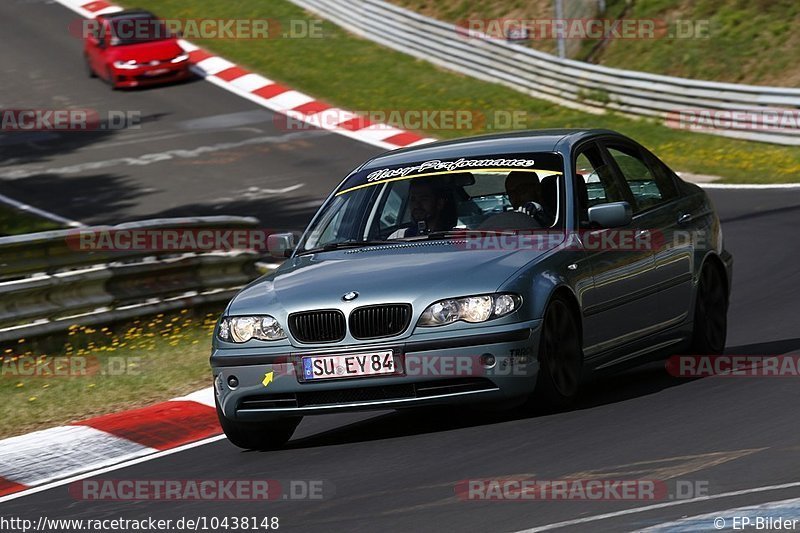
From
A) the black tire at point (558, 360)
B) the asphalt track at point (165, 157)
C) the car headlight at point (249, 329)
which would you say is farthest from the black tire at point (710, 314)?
the asphalt track at point (165, 157)

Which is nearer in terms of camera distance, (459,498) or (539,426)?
(459,498)

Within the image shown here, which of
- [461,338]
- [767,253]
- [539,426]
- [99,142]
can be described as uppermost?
[461,338]

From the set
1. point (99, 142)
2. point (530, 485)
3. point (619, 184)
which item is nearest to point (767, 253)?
point (619, 184)

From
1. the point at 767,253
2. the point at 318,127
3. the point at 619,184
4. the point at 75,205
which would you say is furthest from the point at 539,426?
the point at 318,127

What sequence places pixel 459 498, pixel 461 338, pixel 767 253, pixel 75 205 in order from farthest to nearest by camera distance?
pixel 75 205, pixel 767 253, pixel 461 338, pixel 459 498

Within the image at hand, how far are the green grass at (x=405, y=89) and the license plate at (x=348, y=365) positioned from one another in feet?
42.8

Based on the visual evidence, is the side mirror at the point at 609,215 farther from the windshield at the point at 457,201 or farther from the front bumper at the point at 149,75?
the front bumper at the point at 149,75

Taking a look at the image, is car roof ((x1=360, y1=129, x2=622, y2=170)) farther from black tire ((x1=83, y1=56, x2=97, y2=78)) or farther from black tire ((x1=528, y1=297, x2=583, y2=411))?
black tire ((x1=83, y1=56, x2=97, y2=78))

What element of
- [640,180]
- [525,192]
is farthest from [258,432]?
[640,180]

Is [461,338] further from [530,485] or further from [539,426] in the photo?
[530,485]

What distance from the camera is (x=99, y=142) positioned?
2564cm

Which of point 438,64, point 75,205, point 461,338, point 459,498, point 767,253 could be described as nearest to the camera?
point 459,498

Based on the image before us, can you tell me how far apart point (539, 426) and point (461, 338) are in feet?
2.04

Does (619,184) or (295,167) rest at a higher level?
(619,184)
